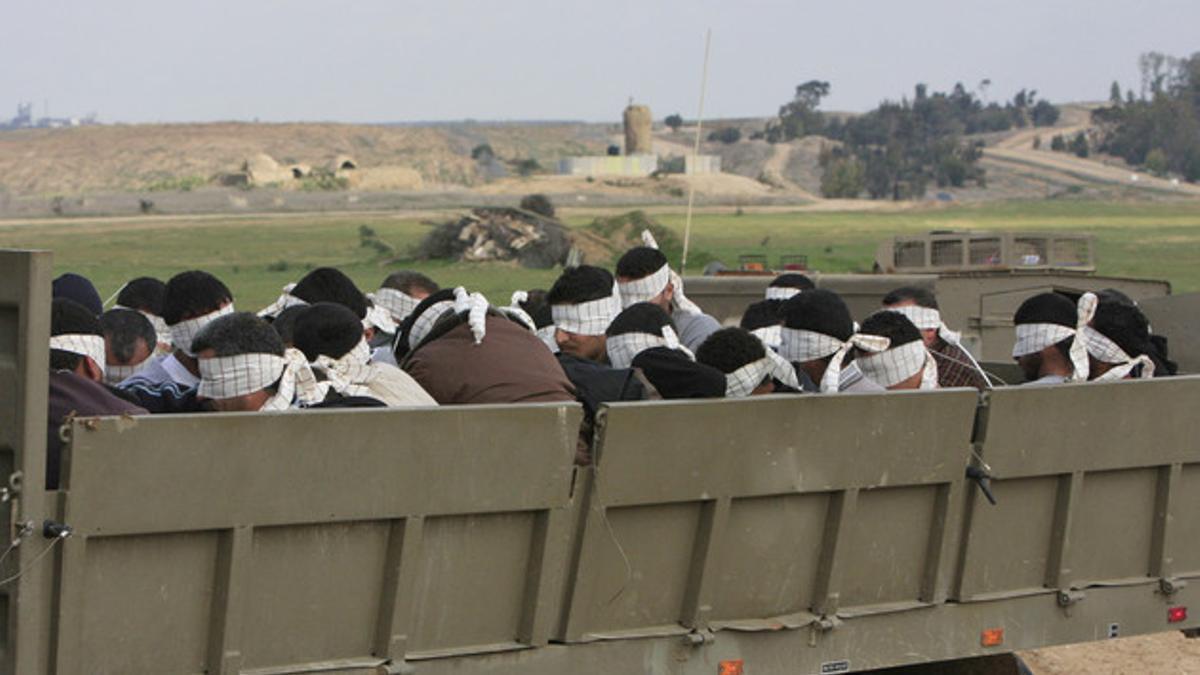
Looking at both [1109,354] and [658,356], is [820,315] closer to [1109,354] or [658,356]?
[658,356]

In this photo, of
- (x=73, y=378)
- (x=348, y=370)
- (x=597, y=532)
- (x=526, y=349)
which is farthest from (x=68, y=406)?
(x=526, y=349)

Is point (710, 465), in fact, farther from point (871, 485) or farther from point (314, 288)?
point (314, 288)

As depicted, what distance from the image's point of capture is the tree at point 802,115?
Result: 16475cm

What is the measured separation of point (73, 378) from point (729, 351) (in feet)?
7.86

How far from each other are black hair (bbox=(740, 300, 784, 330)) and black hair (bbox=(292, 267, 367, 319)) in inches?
65.9

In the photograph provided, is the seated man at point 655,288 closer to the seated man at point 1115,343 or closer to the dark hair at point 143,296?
the seated man at point 1115,343

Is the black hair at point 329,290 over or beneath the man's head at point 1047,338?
beneath

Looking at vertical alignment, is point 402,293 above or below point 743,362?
below

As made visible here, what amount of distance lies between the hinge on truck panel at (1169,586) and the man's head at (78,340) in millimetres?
3569

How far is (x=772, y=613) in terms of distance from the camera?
6.24m

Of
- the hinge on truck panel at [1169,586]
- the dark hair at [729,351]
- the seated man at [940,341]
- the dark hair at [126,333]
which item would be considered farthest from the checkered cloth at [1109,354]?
the dark hair at [126,333]

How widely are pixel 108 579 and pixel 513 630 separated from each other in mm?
1221

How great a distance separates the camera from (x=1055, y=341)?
8062 mm

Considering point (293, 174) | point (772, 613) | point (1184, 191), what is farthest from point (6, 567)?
point (1184, 191)
